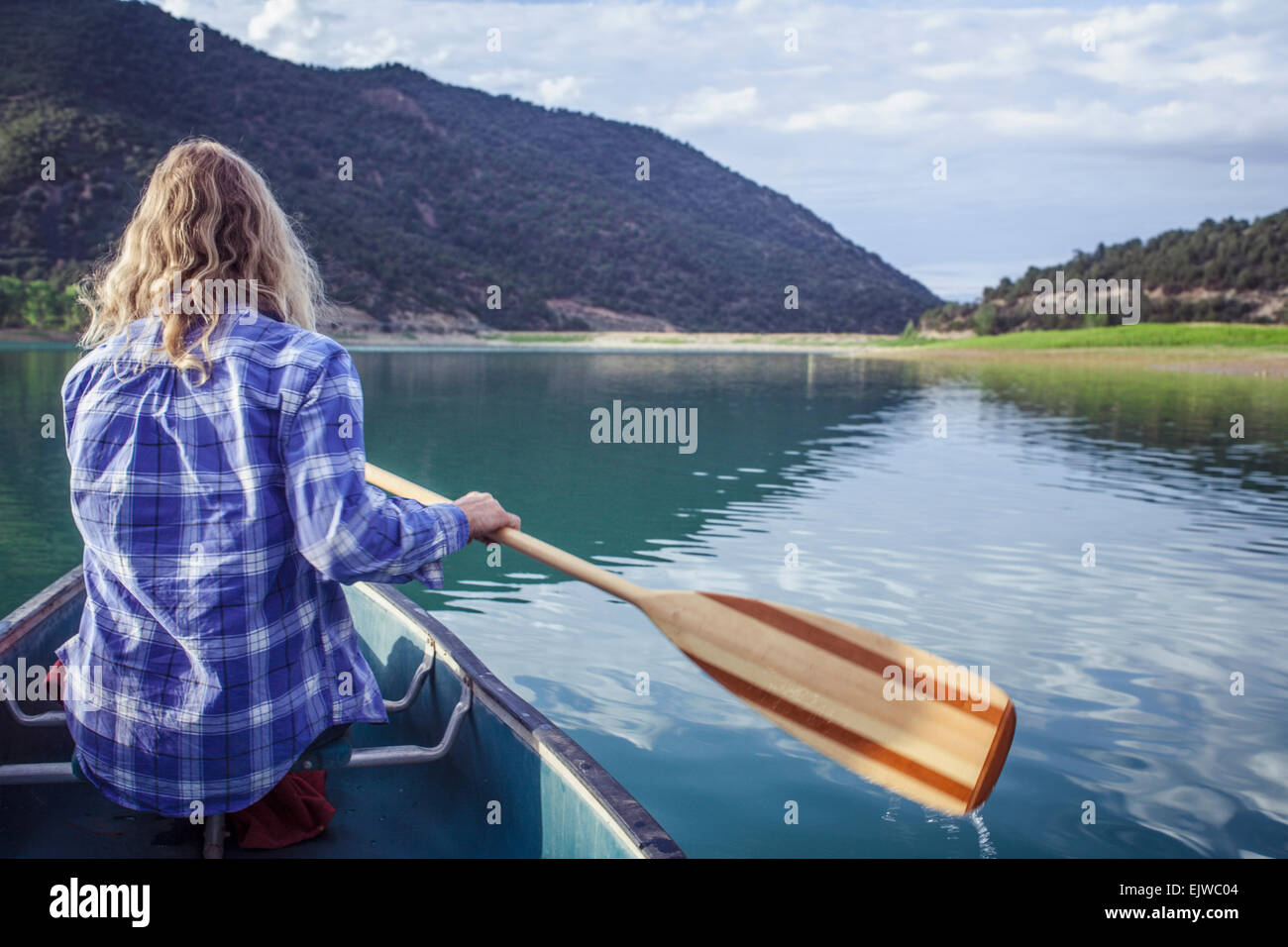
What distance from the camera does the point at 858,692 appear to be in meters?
3.01

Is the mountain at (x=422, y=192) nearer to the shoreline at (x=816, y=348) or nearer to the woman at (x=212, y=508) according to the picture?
the shoreline at (x=816, y=348)

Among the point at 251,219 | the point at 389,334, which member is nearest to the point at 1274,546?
the point at 251,219

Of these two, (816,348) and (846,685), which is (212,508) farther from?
(816,348)

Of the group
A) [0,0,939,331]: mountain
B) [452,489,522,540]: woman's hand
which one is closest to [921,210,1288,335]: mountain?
[0,0,939,331]: mountain

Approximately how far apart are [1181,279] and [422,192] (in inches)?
2069

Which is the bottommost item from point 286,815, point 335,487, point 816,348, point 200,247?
point 286,815

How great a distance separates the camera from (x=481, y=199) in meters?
83.4

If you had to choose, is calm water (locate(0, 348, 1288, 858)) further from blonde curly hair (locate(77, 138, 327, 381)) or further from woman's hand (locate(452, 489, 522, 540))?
blonde curly hair (locate(77, 138, 327, 381))

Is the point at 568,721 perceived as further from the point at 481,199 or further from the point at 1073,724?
the point at 481,199

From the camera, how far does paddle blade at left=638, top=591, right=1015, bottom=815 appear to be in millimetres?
2803

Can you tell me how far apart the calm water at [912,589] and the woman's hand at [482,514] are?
208cm

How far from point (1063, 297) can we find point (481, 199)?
145 ft

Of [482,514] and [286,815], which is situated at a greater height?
[482,514]

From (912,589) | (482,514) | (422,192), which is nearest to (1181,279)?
(422,192)
